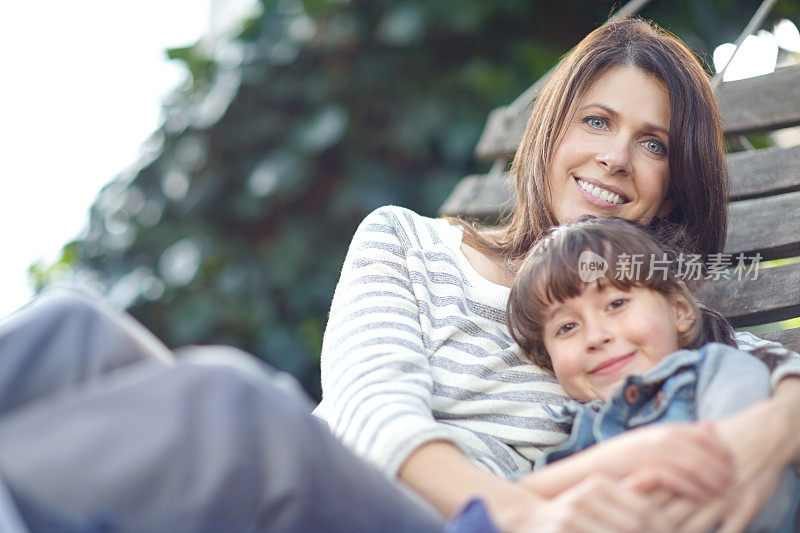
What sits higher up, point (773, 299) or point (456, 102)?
point (456, 102)

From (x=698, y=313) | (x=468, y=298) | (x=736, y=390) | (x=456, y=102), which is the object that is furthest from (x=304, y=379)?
(x=736, y=390)

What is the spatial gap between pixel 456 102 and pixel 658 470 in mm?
2240

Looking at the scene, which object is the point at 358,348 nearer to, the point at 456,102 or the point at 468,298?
the point at 468,298

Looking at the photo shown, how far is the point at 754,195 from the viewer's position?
6.54ft

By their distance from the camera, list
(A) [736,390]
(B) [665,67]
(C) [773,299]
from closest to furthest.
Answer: (A) [736,390]
(B) [665,67]
(C) [773,299]

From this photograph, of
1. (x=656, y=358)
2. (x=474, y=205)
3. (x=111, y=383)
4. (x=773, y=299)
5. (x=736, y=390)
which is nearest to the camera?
(x=111, y=383)

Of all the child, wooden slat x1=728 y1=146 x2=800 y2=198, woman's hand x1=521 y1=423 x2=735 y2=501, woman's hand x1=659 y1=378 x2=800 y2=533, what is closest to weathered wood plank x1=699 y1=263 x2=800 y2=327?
wooden slat x1=728 y1=146 x2=800 y2=198

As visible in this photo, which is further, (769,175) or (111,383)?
(769,175)

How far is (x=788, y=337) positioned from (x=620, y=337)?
65cm

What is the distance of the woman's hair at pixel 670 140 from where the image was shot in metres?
1.62

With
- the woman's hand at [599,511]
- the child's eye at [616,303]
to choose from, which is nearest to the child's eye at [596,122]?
the child's eye at [616,303]

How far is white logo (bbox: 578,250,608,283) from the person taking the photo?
1.28m

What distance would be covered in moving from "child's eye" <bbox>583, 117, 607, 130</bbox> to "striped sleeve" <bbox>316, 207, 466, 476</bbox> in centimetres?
42

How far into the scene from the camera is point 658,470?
0.89 m
